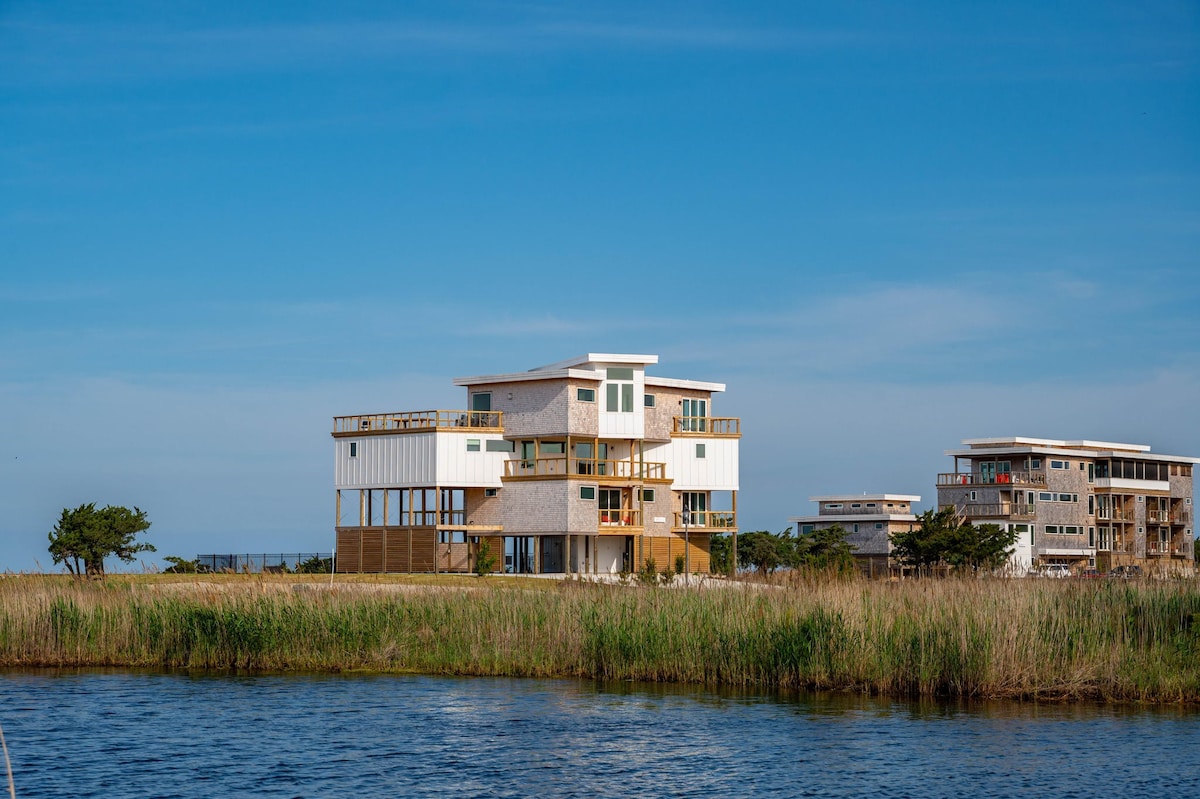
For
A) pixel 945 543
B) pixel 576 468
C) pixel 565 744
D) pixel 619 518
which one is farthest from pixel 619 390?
pixel 565 744

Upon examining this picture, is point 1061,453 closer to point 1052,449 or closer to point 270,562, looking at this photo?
point 1052,449

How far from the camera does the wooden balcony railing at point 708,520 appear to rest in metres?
60.4

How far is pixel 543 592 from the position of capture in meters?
26.9

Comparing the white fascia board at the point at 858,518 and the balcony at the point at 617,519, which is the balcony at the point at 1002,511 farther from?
the balcony at the point at 617,519

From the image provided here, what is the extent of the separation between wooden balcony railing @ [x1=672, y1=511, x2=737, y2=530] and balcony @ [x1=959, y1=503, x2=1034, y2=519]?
23.0m

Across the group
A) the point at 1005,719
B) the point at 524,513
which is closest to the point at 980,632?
the point at 1005,719

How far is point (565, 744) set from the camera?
18.5 meters

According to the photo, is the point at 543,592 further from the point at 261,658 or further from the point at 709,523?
the point at 709,523

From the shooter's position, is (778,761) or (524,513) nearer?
(778,761)

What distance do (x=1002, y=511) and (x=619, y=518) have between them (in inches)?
1202

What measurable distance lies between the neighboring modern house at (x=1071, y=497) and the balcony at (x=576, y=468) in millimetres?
26583

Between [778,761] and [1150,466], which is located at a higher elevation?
[1150,466]

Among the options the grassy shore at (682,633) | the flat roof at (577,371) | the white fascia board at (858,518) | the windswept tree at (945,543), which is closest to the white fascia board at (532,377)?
the flat roof at (577,371)

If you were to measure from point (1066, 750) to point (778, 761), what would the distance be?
3428 mm
